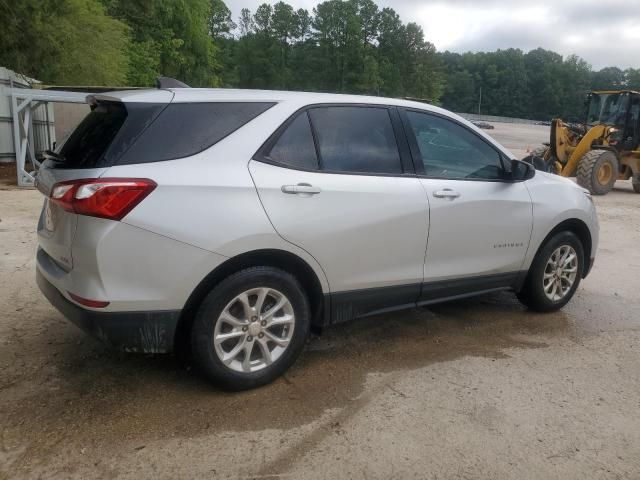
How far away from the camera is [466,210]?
4043 millimetres

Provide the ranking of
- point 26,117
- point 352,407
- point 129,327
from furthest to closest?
1. point 26,117
2. point 352,407
3. point 129,327

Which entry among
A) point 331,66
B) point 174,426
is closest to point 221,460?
point 174,426

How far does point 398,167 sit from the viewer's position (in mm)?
3797

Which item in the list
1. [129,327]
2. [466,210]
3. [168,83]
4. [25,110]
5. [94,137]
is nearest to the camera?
[129,327]

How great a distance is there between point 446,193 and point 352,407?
5.36 ft

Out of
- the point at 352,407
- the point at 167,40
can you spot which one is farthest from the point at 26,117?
the point at 167,40

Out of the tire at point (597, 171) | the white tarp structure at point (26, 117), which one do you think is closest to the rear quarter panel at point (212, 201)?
the white tarp structure at point (26, 117)

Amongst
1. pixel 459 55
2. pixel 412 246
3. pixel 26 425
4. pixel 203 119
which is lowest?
pixel 26 425

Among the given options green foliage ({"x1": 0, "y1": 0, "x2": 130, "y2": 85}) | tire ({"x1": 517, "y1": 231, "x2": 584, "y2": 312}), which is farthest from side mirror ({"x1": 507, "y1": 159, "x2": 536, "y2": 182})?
green foliage ({"x1": 0, "y1": 0, "x2": 130, "y2": 85})

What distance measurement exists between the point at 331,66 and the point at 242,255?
80.3 meters

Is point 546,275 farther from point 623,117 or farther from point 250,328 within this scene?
point 623,117

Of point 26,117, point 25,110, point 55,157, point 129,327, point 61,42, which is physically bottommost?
point 129,327

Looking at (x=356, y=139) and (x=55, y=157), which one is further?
(x=356, y=139)

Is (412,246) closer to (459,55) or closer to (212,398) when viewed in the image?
(212,398)
